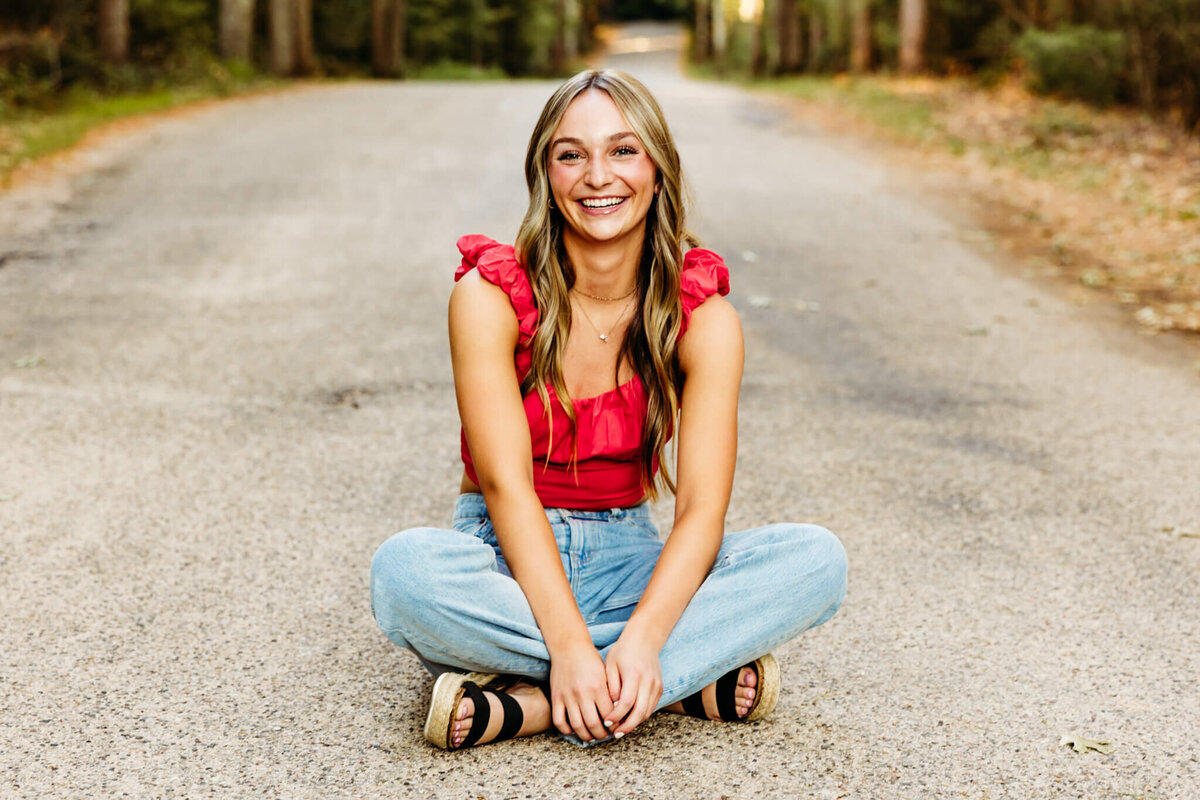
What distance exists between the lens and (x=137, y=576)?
3.53 meters

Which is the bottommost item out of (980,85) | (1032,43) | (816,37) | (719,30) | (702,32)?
(980,85)

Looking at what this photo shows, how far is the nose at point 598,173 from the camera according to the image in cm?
286

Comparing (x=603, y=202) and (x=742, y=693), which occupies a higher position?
(x=603, y=202)

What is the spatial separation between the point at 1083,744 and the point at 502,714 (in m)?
1.29

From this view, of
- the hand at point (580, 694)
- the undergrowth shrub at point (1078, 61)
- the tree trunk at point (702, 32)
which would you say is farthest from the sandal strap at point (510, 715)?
the tree trunk at point (702, 32)

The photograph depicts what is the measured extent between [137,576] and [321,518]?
684 mm

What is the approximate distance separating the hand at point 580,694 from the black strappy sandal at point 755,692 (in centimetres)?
33

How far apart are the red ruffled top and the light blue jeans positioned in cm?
29

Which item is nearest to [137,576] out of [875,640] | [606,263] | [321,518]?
[321,518]

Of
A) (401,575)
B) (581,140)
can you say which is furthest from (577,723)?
(581,140)

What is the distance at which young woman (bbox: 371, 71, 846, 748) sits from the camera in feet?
8.47

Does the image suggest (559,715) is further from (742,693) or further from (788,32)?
(788,32)

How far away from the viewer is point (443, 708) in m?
2.52

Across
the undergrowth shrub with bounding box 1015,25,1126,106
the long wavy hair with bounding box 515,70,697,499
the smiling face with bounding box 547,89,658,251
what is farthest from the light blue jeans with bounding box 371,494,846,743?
the undergrowth shrub with bounding box 1015,25,1126,106
